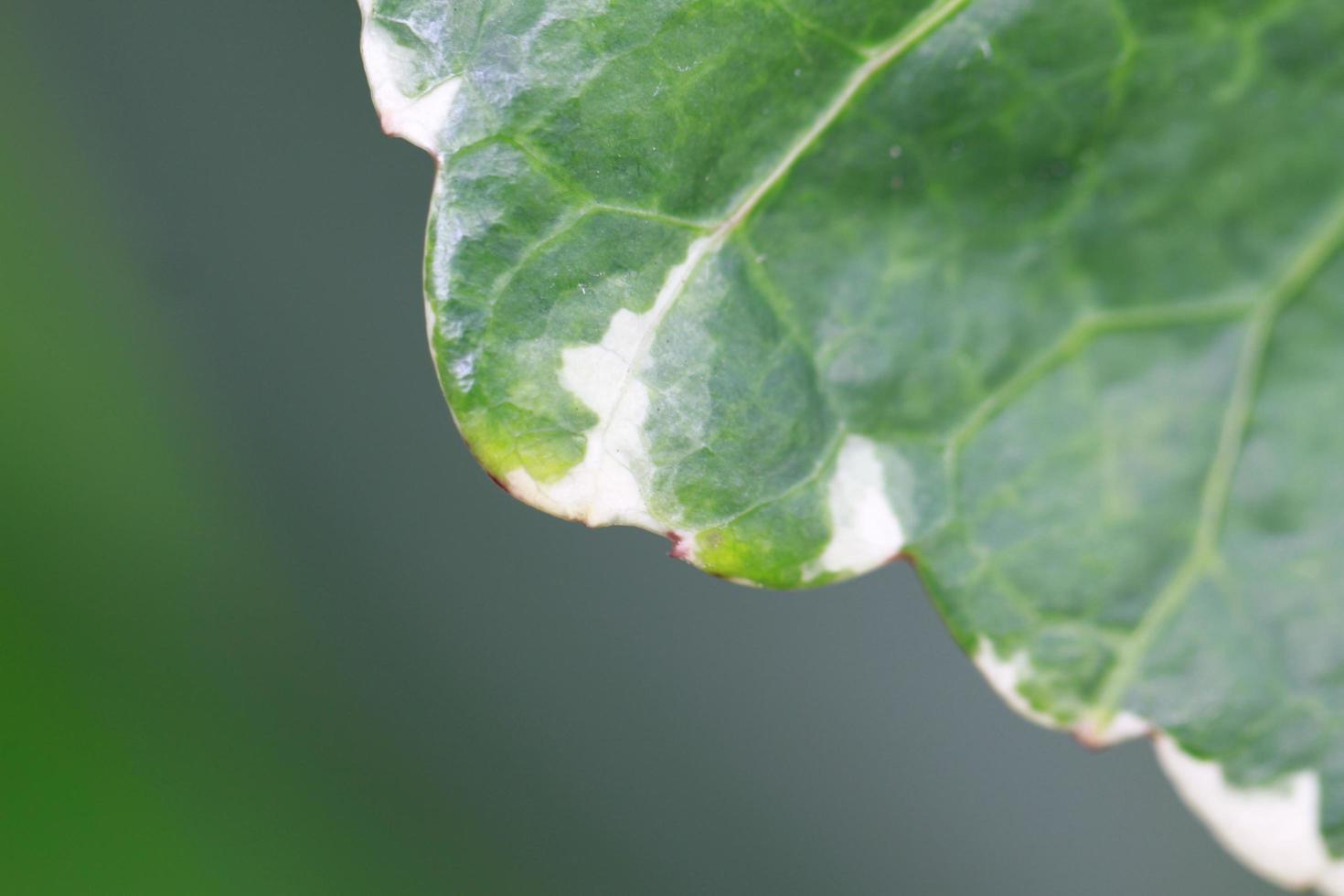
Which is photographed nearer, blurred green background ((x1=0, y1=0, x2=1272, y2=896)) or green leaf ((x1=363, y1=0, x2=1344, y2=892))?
green leaf ((x1=363, y1=0, x2=1344, y2=892))

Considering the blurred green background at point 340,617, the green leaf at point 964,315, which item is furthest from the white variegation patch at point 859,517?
the blurred green background at point 340,617

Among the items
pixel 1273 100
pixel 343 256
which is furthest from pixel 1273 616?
pixel 343 256

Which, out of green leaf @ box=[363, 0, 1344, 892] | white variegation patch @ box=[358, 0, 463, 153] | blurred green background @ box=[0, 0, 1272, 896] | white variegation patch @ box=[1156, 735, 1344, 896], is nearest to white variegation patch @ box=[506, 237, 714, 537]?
green leaf @ box=[363, 0, 1344, 892]

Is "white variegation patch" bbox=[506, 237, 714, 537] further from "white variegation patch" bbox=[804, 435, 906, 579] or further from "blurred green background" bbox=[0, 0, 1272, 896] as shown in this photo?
"blurred green background" bbox=[0, 0, 1272, 896]

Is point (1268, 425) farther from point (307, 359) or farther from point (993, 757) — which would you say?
point (307, 359)

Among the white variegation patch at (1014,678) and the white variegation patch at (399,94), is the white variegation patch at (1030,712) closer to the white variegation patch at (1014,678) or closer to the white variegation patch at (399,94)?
the white variegation patch at (1014,678)

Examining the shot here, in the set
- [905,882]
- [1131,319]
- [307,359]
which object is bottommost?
[905,882]

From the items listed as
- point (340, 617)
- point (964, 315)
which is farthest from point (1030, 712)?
point (340, 617)
